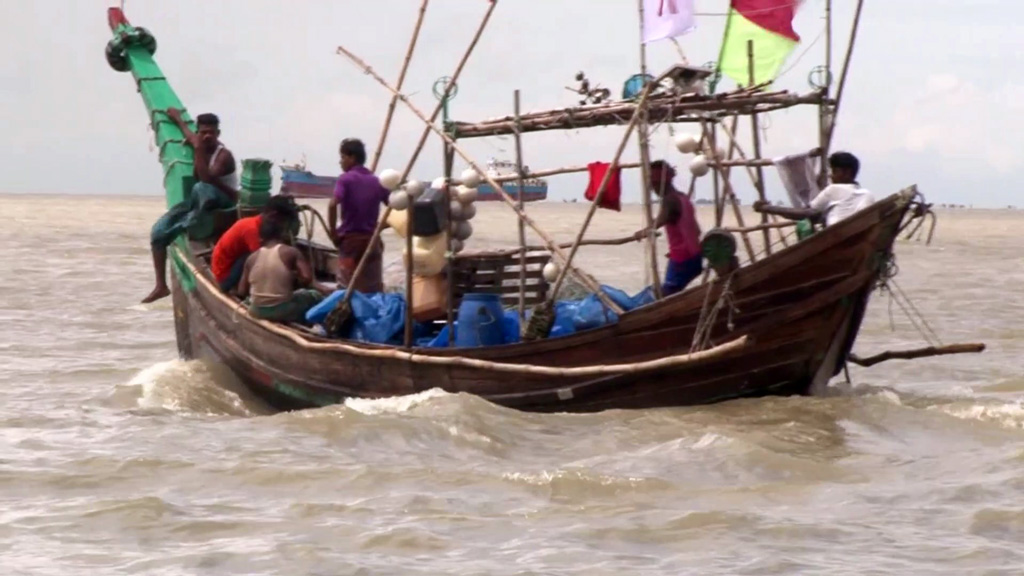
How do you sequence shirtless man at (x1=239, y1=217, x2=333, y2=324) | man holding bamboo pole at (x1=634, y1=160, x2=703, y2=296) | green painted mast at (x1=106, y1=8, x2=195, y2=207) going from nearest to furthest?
man holding bamboo pole at (x1=634, y1=160, x2=703, y2=296)
shirtless man at (x1=239, y1=217, x2=333, y2=324)
green painted mast at (x1=106, y1=8, x2=195, y2=207)

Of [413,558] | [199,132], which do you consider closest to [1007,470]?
[413,558]

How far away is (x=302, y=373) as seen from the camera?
33.7 feet

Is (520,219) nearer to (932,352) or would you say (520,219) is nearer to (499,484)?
(499,484)

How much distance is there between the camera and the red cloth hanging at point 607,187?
9.23 meters

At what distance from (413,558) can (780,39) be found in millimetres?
4080

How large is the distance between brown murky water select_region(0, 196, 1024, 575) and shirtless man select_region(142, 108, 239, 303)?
1060mm

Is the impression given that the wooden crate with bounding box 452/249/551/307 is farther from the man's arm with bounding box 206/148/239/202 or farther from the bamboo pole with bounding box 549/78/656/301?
the man's arm with bounding box 206/148/239/202

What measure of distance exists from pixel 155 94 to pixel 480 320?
5.25 metres

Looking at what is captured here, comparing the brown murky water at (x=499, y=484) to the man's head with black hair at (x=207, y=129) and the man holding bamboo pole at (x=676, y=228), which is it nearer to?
the man holding bamboo pole at (x=676, y=228)

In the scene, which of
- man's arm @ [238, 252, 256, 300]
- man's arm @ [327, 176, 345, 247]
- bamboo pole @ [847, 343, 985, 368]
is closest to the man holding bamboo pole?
bamboo pole @ [847, 343, 985, 368]

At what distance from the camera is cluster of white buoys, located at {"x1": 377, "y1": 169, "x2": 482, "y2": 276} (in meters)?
9.62

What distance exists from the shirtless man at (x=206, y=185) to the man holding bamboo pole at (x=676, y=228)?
3817 mm

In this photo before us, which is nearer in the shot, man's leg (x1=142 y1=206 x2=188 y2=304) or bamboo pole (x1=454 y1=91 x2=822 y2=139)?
bamboo pole (x1=454 y1=91 x2=822 y2=139)

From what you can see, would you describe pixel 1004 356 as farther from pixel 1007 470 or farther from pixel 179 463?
pixel 179 463
